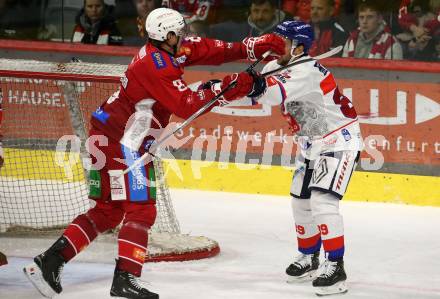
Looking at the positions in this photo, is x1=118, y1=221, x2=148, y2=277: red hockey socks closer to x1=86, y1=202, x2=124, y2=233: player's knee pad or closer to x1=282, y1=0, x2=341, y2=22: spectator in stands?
x1=86, y1=202, x2=124, y2=233: player's knee pad

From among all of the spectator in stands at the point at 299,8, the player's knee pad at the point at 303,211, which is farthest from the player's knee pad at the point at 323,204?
the spectator in stands at the point at 299,8

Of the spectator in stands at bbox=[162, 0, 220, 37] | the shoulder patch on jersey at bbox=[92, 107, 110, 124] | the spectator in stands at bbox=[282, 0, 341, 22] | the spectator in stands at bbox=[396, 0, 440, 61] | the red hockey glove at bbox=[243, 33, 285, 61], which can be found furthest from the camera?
the spectator in stands at bbox=[162, 0, 220, 37]

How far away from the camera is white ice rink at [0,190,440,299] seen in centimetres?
559

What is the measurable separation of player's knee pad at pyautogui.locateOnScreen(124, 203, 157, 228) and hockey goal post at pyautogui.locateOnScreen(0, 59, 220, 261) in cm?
91

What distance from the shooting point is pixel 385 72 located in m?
7.83

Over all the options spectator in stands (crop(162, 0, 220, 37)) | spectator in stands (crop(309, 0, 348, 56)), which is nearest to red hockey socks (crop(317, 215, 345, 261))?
spectator in stands (crop(309, 0, 348, 56))

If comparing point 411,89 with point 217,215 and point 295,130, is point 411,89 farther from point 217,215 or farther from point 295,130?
point 295,130

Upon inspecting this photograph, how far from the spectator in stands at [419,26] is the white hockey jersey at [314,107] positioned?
7.23 feet

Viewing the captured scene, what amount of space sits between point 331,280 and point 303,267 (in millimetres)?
326

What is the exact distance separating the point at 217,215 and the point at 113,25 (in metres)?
1.96

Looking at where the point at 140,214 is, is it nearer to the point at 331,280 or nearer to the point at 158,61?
the point at 158,61

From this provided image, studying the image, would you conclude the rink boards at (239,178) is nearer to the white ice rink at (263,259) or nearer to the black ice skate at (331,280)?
the white ice rink at (263,259)

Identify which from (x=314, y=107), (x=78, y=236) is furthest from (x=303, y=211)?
(x=78, y=236)

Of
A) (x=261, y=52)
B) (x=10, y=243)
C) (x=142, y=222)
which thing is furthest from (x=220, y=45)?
(x=10, y=243)
